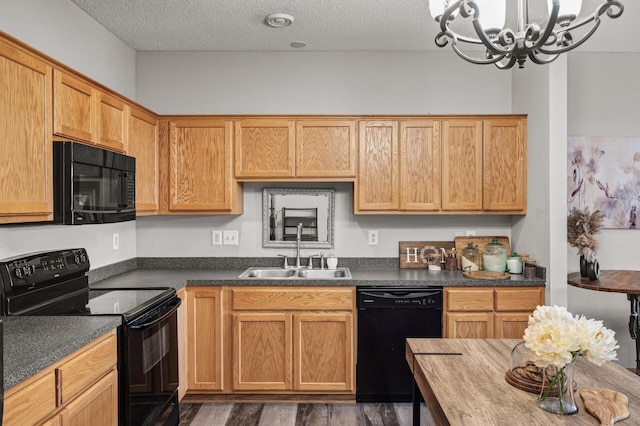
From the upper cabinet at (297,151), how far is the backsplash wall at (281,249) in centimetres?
35

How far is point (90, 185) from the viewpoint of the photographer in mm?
2389

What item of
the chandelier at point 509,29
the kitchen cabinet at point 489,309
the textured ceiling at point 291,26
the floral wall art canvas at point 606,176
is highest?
the textured ceiling at point 291,26

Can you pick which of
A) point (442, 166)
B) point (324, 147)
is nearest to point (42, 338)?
point (324, 147)

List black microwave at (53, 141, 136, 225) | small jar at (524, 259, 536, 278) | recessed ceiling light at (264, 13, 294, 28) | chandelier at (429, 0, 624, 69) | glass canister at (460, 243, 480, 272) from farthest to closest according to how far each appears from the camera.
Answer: glass canister at (460, 243, 480, 272) → small jar at (524, 259, 536, 278) → recessed ceiling light at (264, 13, 294, 28) → black microwave at (53, 141, 136, 225) → chandelier at (429, 0, 624, 69)

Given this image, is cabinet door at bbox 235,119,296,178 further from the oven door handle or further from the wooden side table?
the wooden side table

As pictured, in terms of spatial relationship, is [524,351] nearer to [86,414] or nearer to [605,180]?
[86,414]

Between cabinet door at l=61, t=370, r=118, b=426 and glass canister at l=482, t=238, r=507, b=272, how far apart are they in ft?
8.84

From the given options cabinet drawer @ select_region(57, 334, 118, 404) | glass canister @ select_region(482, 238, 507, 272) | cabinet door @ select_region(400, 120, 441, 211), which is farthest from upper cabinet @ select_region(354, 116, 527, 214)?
cabinet drawer @ select_region(57, 334, 118, 404)

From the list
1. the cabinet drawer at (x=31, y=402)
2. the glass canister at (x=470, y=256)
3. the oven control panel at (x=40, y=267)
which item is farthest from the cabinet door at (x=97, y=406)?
the glass canister at (x=470, y=256)

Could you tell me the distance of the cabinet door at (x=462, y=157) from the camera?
358 centimetres

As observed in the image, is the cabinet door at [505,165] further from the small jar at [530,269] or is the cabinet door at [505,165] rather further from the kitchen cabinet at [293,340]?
the kitchen cabinet at [293,340]

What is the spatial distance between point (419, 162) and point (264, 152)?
1.18 meters

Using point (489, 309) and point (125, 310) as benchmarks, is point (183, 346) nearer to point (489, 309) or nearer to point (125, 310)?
point (125, 310)

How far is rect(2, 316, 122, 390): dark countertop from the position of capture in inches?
59.7
